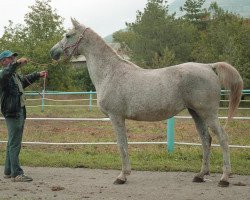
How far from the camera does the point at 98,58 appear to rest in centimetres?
643

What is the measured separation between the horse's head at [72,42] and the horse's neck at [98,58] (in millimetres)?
150

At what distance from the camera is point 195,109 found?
19.5 ft

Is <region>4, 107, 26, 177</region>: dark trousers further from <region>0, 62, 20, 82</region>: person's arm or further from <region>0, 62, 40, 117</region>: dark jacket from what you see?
<region>0, 62, 20, 82</region>: person's arm

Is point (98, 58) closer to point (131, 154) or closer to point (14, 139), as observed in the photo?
point (14, 139)

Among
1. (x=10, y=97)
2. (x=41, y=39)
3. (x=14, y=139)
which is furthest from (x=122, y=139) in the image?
(x=41, y=39)

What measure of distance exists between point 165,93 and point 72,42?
6.01 ft

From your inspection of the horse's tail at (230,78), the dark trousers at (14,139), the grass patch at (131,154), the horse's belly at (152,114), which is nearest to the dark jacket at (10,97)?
the dark trousers at (14,139)

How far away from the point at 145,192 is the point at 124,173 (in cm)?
73

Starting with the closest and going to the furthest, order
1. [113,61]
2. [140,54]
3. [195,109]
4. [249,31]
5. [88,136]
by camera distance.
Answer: [195,109] → [113,61] → [88,136] → [249,31] → [140,54]

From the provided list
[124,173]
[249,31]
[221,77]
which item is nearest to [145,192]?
[124,173]

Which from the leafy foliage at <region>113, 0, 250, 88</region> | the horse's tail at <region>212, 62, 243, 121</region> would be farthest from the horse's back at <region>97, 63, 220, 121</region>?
the leafy foliage at <region>113, 0, 250, 88</region>

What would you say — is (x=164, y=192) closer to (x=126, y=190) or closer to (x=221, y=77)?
(x=126, y=190)

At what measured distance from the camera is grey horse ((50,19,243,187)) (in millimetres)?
5836

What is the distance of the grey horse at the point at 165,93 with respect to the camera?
5.84 m
